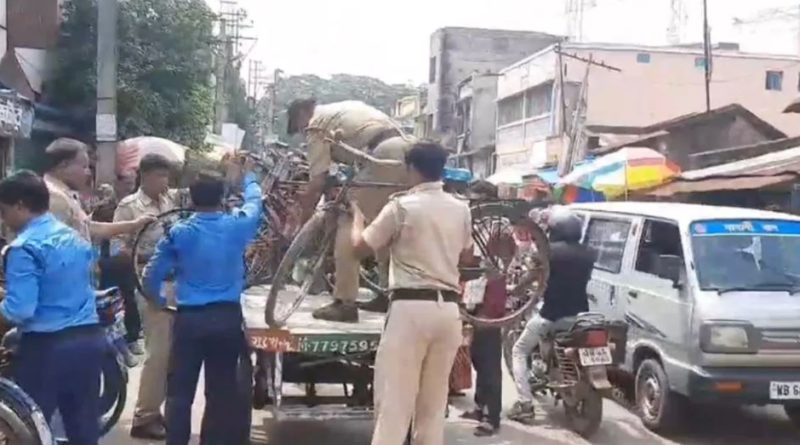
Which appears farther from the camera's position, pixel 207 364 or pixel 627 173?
pixel 627 173

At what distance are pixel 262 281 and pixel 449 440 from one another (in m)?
2.52

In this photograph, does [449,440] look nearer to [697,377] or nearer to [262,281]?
[697,377]

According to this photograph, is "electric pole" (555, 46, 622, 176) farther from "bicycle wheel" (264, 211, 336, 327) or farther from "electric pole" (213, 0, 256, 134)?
"bicycle wheel" (264, 211, 336, 327)

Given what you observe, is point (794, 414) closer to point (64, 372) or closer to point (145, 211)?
point (145, 211)

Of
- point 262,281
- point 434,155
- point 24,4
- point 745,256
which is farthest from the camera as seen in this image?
point 24,4

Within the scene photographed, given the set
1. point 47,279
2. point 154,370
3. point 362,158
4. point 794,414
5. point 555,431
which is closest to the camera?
point 47,279

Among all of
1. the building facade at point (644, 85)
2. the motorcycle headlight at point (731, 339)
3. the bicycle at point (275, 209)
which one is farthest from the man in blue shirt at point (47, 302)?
the building facade at point (644, 85)

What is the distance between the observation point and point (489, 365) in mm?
7945

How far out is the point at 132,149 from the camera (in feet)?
52.1

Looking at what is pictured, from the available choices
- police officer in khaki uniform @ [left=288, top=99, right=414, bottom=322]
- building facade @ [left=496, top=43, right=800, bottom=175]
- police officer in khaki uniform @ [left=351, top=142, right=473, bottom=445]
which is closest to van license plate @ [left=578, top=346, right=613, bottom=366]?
police officer in khaki uniform @ [left=288, top=99, right=414, bottom=322]

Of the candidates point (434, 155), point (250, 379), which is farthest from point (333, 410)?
point (434, 155)

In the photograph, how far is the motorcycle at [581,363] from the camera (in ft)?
26.2

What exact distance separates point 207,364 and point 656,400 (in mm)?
3847

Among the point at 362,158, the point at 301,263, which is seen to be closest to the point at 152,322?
the point at 301,263
